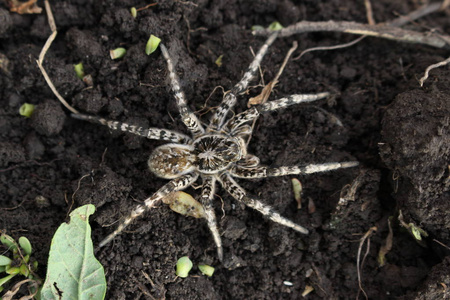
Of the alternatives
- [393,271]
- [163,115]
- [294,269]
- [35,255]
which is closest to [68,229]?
[35,255]

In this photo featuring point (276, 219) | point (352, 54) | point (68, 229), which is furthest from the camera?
point (352, 54)

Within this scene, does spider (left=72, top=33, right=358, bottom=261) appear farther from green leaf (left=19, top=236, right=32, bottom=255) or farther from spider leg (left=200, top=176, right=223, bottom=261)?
green leaf (left=19, top=236, right=32, bottom=255)

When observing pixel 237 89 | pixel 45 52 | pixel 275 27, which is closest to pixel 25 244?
pixel 45 52

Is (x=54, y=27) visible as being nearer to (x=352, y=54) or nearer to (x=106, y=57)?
(x=106, y=57)

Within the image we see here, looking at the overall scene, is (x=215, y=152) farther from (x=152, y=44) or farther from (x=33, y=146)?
(x=33, y=146)

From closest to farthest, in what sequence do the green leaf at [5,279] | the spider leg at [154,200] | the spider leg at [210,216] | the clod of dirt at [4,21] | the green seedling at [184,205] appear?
the green leaf at [5,279] → the spider leg at [154,200] → the spider leg at [210,216] → the green seedling at [184,205] → the clod of dirt at [4,21]

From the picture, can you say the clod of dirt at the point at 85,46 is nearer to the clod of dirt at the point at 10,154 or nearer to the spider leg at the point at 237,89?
the clod of dirt at the point at 10,154

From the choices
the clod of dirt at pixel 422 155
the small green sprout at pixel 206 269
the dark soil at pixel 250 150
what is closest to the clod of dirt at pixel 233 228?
the dark soil at pixel 250 150
